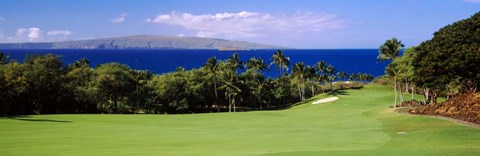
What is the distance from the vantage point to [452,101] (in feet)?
117

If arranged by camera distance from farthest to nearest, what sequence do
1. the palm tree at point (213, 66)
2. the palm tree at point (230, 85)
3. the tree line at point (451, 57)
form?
the palm tree at point (213, 66)
the palm tree at point (230, 85)
the tree line at point (451, 57)

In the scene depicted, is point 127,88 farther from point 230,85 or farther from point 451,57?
point 451,57

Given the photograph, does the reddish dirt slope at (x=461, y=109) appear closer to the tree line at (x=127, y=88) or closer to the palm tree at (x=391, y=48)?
the palm tree at (x=391, y=48)

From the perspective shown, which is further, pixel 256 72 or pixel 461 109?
pixel 256 72

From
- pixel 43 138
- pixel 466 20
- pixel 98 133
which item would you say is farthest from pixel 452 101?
pixel 43 138

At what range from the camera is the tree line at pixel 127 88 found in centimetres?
6294

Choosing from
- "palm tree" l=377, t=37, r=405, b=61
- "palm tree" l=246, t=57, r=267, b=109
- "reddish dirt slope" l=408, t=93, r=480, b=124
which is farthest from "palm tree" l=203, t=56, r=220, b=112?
"reddish dirt slope" l=408, t=93, r=480, b=124

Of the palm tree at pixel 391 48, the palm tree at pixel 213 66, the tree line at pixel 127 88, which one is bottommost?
the tree line at pixel 127 88

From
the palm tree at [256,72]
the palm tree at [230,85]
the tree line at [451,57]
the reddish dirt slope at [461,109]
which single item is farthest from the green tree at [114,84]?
the reddish dirt slope at [461,109]

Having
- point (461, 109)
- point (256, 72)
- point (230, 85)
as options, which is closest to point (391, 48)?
point (230, 85)

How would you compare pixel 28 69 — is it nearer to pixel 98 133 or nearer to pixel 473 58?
pixel 98 133

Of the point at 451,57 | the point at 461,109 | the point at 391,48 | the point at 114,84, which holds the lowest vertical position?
the point at 461,109

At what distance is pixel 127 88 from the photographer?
74312mm

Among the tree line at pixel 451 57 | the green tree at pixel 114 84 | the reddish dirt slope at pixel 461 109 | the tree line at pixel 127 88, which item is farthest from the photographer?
the green tree at pixel 114 84
